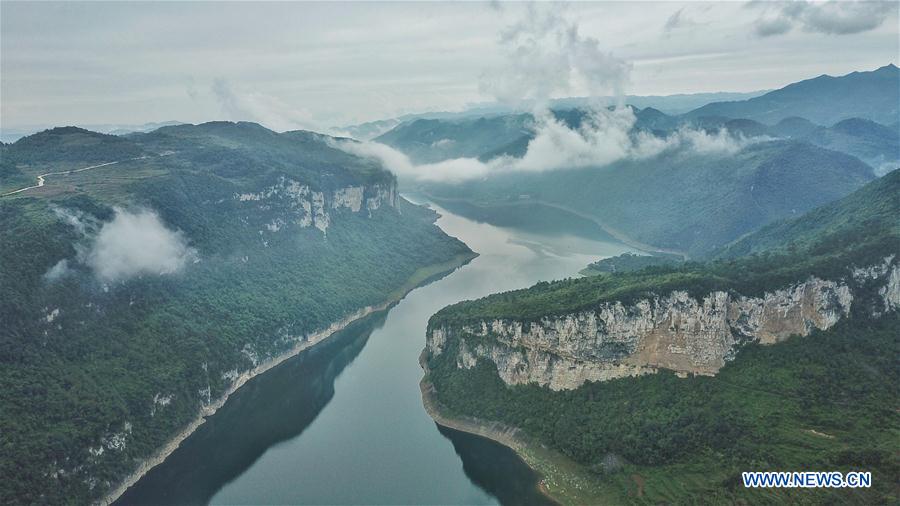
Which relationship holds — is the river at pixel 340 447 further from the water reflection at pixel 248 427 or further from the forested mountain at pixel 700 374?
the forested mountain at pixel 700 374

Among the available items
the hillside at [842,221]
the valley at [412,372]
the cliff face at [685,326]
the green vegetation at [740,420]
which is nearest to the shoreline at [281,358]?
the valley at [412,372]

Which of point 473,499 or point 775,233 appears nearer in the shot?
point 473,499

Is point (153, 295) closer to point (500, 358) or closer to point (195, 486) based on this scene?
point (195, 486)

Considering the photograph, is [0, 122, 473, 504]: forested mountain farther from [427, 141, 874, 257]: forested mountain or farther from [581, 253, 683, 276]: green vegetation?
[427, 141, 874, 257]: forested mountain

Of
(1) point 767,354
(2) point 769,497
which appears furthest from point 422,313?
(2) point 769,497

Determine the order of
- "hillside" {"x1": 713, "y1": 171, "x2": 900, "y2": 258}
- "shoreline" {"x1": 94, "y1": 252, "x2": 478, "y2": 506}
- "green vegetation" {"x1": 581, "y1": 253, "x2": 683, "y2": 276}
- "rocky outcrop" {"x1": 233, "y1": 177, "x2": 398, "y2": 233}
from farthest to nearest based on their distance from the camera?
"green vegetation" {"x1": 581, "y1": 253, "x2": 683, "y2": 276}, "rocky outcrop" {"x1": 233, "y1": 177, "x2": 398, "y2": 233}, "hillside" {"x1": 713, "y1": 171, "x2": 900, "y2": 258}, "shoreline" {"x1": 94, "y1": 252, "x2": 478, "y2": 506}

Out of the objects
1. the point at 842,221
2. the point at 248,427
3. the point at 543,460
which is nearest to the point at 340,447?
the point at 248,427

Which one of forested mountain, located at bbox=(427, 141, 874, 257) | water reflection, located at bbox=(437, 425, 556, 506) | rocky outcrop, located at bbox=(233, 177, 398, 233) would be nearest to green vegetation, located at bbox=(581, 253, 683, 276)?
forested mountain, located at bbox=(427, 141, 874, 257)
